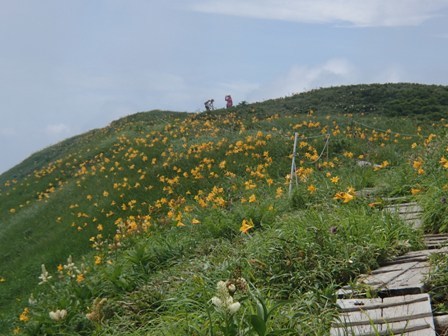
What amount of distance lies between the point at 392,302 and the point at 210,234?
9.69 feet

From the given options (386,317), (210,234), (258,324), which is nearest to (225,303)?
(258,324)

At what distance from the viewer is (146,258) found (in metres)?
6.04

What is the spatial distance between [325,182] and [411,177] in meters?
1.15

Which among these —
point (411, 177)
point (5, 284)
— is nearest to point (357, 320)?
point (411, 177)

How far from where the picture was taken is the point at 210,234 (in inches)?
253

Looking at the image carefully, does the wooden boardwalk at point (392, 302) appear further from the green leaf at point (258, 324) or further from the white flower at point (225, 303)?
the white flower at point (225, 303)

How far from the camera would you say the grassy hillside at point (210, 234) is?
4270mm

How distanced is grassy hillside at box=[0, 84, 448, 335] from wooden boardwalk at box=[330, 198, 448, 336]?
0.43ft

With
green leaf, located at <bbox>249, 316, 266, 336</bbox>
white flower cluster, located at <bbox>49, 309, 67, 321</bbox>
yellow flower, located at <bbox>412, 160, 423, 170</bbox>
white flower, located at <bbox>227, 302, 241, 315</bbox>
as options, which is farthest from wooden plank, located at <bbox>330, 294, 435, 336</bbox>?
yellow flower, located at <bbox>412, 160, 423, 170</bbox>

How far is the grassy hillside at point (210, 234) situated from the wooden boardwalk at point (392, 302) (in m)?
0.13

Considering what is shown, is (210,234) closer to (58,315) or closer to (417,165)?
(58,315)

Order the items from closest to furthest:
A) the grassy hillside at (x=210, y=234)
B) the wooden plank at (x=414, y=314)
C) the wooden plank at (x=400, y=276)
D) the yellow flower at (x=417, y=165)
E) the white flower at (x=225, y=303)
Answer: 1. the white flower at (x=225, y=303)
2. the wooden plank at (x=414, y=314)
3. the wooden plank at (x=400, y=276)
4. the grassy hillside at (x=210, y=234)
5. the yellow flower at (x=417, y=165)

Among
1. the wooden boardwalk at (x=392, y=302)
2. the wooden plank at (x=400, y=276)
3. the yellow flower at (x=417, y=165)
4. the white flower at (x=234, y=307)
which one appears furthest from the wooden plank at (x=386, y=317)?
the yellow flower at (x=417, y=165)

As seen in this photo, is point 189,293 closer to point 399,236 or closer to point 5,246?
point 399,236
